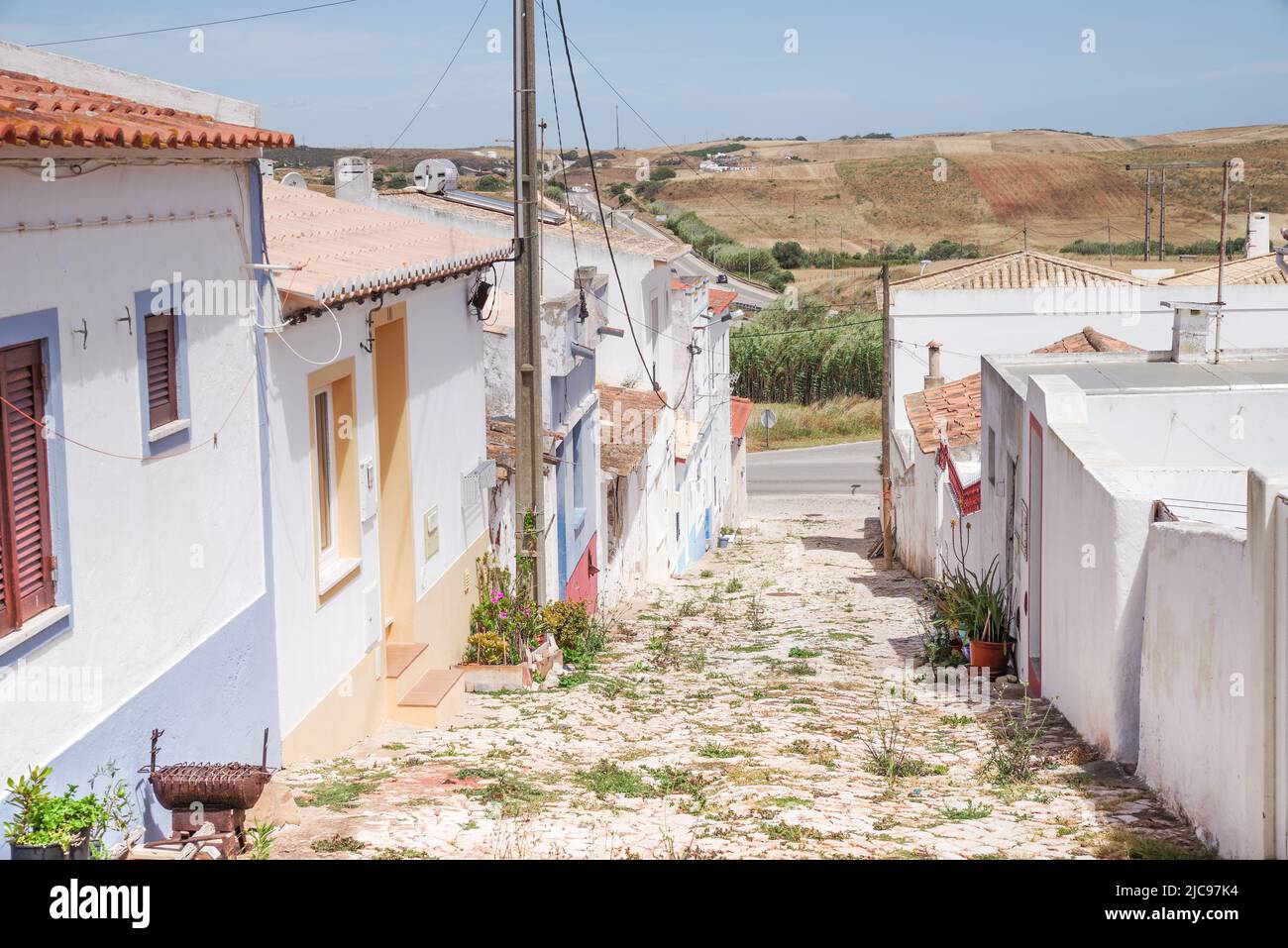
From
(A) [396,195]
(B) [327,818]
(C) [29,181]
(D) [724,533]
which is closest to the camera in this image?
(C) [29,181]

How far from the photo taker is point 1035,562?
1209 centimetres

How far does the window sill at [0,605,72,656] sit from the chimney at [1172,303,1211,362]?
12.8 m

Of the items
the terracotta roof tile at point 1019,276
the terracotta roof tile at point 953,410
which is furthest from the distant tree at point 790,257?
the terracotta roof tile at point 953,410

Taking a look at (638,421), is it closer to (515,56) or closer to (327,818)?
(515,56)

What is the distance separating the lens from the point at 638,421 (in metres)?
23.0

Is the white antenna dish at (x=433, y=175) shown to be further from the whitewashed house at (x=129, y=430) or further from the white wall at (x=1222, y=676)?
the white wall at (x=1222, y=676)

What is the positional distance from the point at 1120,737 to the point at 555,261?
1526 centimetres

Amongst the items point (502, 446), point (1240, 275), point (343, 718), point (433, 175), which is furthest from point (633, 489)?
point (1240, 275)

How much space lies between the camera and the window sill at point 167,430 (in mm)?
6654

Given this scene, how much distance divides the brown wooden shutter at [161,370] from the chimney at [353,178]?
13.6 meters

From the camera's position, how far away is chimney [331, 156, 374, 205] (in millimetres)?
20047

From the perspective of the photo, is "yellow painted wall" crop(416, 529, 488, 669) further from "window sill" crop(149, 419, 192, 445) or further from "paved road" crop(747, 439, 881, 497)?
"paved road" crop(747, 439, 881, 497)
